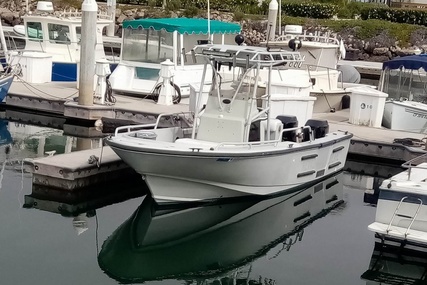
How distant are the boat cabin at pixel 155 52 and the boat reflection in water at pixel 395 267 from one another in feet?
30.0

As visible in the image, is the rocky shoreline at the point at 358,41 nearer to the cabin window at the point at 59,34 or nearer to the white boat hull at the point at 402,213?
the cabin window at the point at 59,34

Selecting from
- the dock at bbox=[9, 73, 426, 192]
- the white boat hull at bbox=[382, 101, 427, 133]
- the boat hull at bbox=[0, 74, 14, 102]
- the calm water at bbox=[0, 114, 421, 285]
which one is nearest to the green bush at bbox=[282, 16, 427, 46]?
the dock at bbox=[9, 73, 426, 192]

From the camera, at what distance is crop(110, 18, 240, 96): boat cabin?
1855cm

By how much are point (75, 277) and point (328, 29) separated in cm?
3014

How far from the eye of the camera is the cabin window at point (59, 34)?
21.5 meters

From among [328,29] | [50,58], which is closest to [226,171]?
[50,58]

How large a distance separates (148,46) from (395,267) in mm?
10290

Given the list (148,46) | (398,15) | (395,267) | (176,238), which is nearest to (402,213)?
(395,267)

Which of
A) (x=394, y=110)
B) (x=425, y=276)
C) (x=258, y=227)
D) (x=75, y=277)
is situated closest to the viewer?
(x=75, y=277)

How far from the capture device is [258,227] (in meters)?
11.8

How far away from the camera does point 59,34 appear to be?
70.9 feet

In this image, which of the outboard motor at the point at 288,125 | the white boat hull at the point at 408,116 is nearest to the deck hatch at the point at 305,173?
the outboard motor at the point at 288,125

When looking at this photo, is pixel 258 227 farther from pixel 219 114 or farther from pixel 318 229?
pixel 219 114

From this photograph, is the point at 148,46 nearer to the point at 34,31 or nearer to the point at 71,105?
the point at 71,105
